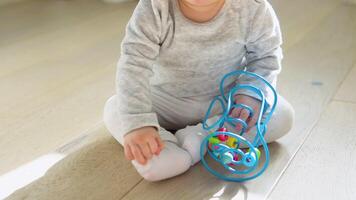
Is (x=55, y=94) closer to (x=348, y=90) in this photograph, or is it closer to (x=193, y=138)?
(x=193, y=138)


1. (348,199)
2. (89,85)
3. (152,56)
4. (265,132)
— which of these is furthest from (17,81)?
(348,199)

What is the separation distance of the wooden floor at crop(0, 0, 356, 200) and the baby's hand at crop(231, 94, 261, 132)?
63mm

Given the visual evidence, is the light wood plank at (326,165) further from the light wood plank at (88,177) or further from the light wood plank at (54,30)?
the light wood plank at (54,30)

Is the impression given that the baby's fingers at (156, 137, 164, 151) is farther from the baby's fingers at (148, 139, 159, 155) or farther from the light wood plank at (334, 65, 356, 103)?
the light wood plank at (334, 65, 356, 103)

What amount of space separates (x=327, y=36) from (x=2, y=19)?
3.40 feet

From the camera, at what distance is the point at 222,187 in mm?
757

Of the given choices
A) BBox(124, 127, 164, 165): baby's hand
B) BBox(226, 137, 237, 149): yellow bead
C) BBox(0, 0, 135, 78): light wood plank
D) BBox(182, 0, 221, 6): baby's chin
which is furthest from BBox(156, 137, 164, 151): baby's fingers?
BBox(0, 0, 135, 78): light wood plank

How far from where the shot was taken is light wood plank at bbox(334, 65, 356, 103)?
40.8 inches

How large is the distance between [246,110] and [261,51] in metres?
0.11

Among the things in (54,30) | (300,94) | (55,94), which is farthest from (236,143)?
(54,30)

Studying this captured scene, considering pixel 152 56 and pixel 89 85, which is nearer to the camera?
pixel 152 56

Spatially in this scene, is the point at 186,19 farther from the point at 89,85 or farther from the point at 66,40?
the point at 66,40

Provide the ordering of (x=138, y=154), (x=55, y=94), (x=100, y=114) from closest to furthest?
(x=138, y=154)
(x=100, y=114)
(x=55, y=94)

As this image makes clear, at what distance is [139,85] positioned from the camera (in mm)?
786
